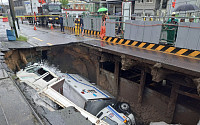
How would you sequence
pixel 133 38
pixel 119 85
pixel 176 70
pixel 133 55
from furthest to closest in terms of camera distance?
1. pixel 133 38
2. pixel 119 85
3. pixel 133 55
4. pixel 176 70

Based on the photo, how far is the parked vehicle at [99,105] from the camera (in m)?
6.35

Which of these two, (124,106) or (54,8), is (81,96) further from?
(54,8)

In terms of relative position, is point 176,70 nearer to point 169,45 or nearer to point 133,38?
point 169,45

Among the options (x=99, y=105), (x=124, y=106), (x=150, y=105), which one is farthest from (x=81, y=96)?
(x=150, y=105)

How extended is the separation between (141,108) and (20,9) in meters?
72.2

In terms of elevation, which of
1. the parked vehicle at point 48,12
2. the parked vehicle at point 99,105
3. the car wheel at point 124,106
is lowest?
the car wheel at point 124,106

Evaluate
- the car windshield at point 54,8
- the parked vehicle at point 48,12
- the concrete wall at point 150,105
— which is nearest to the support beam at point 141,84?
the concrete wall at point 150,105

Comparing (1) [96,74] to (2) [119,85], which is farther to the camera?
(1) [96,74]

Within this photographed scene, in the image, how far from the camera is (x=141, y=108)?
7.46m

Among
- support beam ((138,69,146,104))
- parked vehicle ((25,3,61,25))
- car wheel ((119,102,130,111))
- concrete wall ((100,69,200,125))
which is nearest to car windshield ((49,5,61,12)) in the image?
parked vehicle ((25,3,61,25))

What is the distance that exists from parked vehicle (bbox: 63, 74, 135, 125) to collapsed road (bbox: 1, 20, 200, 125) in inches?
30.8

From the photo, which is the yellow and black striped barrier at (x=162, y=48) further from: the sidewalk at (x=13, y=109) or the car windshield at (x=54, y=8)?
the car windshield at (x=54, y=8)

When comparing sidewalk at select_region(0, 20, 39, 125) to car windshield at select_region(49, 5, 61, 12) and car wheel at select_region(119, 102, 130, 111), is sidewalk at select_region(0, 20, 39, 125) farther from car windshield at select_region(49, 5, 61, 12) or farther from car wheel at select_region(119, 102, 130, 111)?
car windshield at select_region(49, 5, 61, 12)

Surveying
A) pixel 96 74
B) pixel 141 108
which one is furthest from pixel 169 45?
pixel 96 74
